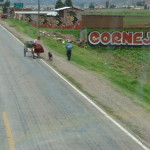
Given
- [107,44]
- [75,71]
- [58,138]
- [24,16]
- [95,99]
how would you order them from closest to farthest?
[58,138]
[95,99]
[75,71]
[107,44]
[24,16]

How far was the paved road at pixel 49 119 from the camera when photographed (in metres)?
13.0

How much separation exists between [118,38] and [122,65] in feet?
43.0

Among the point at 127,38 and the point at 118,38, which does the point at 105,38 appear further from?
the point at 127,38

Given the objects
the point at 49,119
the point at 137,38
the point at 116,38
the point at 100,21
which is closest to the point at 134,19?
the point at 100,21

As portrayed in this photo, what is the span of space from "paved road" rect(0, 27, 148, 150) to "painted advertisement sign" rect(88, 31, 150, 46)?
25.5 m

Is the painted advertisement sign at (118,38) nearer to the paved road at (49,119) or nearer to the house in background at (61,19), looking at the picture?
the paved road at (49,119)

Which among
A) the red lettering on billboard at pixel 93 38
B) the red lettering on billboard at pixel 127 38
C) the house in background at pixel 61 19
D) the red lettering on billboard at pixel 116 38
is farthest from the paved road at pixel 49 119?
the house in background at pixel 61 19

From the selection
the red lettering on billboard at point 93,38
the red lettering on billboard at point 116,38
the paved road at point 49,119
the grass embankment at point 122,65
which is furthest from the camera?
the red lettering on billboard at point 116,38

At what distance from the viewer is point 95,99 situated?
19.4 meters

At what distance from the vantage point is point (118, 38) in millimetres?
50844

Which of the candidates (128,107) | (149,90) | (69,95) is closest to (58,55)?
(149,90)

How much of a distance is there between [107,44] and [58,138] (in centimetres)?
3761

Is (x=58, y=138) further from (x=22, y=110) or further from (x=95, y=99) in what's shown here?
(x=95, y=99)

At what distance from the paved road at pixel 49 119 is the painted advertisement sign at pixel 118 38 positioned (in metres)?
25.5
